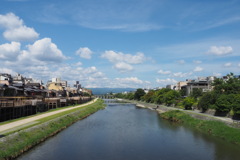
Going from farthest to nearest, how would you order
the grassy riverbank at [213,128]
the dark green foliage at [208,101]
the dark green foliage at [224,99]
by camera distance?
1. the dark green foliage at [208,101]
2. the dark green foliage at [224,99]
3. the grassy riverbank at [213,128]

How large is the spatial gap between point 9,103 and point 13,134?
12.5 m

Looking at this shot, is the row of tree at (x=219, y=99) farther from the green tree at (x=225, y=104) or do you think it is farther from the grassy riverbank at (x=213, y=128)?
the grassy riverbank at (x=213, y=128)

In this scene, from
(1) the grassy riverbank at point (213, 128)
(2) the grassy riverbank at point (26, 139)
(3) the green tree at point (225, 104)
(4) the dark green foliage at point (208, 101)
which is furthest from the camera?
(4) the dark green foliage at point (208, 101)

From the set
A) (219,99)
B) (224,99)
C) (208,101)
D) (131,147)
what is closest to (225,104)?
(224,99)

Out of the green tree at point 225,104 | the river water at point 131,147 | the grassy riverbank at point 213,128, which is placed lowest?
the river water at point 131,147

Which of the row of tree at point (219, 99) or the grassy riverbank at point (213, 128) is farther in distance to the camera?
the row of tree at point (219, 99)

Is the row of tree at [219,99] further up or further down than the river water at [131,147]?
further up

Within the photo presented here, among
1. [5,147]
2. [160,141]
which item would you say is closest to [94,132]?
[160,141]

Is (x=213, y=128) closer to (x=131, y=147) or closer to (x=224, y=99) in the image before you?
(x=224, y=99)

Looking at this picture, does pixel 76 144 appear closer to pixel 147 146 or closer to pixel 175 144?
pixel 147 146

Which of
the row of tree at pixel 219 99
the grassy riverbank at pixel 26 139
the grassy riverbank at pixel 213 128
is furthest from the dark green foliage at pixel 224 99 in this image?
the grassy riverbank at pixel 26 139

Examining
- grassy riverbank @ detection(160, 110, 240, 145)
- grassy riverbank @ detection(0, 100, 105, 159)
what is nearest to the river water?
grassy riverbank @ detection(0, 100, 105, 159)

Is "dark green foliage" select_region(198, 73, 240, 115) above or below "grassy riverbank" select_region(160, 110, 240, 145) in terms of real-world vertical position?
above

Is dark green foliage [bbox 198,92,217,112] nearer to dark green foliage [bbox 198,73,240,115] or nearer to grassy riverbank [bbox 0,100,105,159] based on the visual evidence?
dark green foliage [bbox 198,73,240,115]
